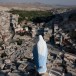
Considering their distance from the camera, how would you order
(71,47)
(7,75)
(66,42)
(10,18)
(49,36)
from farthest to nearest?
(10,18)
(49,36)
(66,42)
(71,47)
(7,75)

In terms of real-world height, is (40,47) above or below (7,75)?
above

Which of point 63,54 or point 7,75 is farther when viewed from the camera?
point 63,54

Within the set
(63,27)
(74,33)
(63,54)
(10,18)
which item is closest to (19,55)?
(63,54)

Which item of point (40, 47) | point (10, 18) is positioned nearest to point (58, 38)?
point (40, 47)

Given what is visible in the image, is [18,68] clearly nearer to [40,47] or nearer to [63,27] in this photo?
[40,47]

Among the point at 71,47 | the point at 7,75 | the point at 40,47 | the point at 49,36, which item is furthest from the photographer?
the point at 49,36

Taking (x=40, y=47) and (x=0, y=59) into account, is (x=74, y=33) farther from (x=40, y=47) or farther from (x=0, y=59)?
(x=40, y=47)
